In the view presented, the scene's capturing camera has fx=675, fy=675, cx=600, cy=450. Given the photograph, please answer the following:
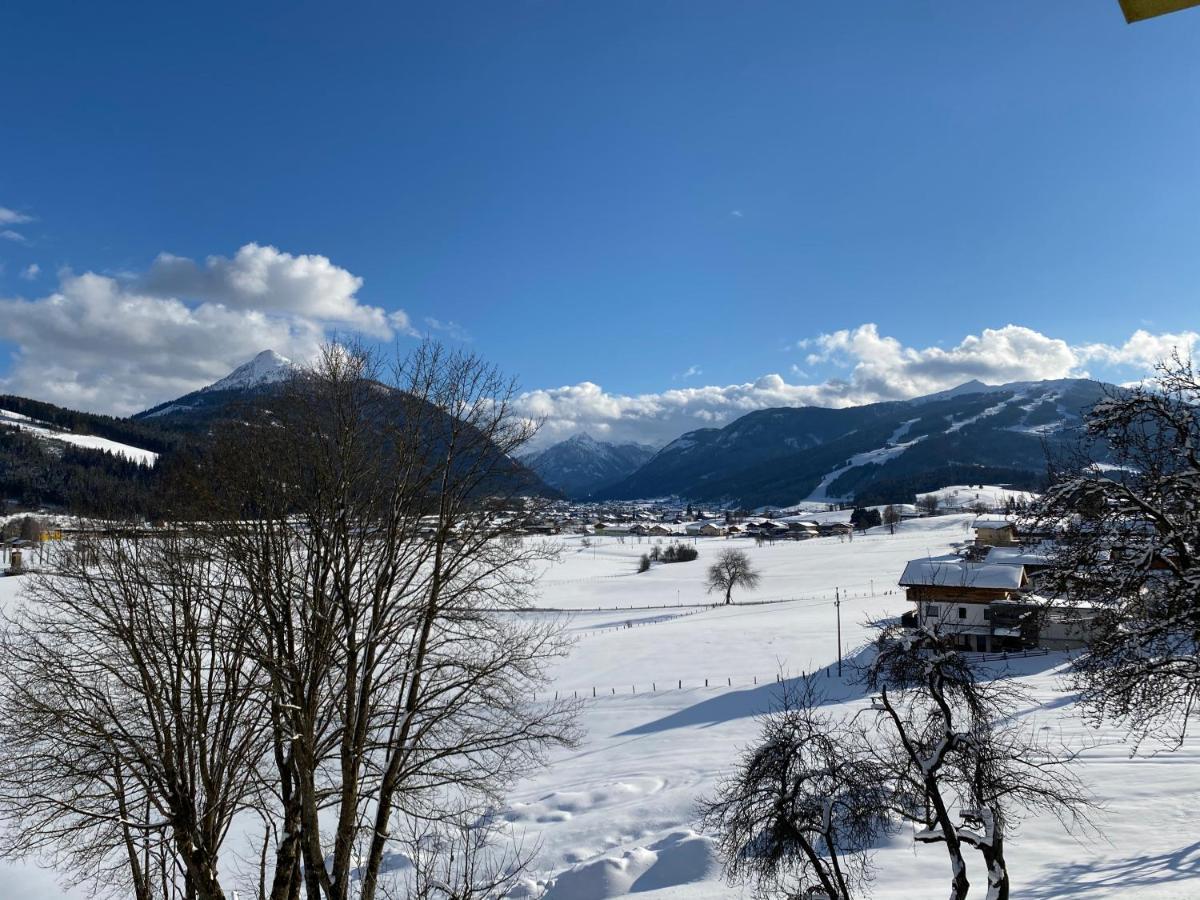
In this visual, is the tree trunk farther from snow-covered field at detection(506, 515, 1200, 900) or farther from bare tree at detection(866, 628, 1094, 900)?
snow-covered field at detection(506, 515, 1200, 900)

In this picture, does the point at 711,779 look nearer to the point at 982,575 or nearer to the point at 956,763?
the point at 956,763

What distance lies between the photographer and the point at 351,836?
9.46 m

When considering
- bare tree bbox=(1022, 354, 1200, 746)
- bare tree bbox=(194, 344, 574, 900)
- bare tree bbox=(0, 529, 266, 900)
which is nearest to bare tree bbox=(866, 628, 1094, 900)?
bare tree bbox=(1022, 354, 1200, 746)

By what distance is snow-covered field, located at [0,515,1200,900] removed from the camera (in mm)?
14531

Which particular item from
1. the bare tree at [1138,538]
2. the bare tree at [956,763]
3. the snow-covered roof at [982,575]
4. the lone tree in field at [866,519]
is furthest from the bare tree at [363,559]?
the lone tree in field at [866,519]

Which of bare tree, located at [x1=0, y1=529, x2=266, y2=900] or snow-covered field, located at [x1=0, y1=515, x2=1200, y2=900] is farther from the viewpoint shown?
snow-covered field, located at [x1=0, y1=515, x2=1200, y2=900]

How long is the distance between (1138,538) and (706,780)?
1712cm

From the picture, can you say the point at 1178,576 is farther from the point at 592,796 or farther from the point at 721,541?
the point at 721,541

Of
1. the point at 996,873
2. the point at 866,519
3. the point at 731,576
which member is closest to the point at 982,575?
the point at 731,576

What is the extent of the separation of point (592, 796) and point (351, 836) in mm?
15606

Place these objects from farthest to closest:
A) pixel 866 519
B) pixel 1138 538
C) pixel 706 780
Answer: pixel 866 519 → pixel 706 780 → pixel 1138 538

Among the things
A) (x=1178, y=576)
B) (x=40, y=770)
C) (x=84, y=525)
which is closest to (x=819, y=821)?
(x=1178, y=576)

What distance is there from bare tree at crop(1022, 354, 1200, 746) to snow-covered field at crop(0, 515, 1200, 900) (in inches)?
154

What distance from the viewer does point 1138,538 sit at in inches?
413
